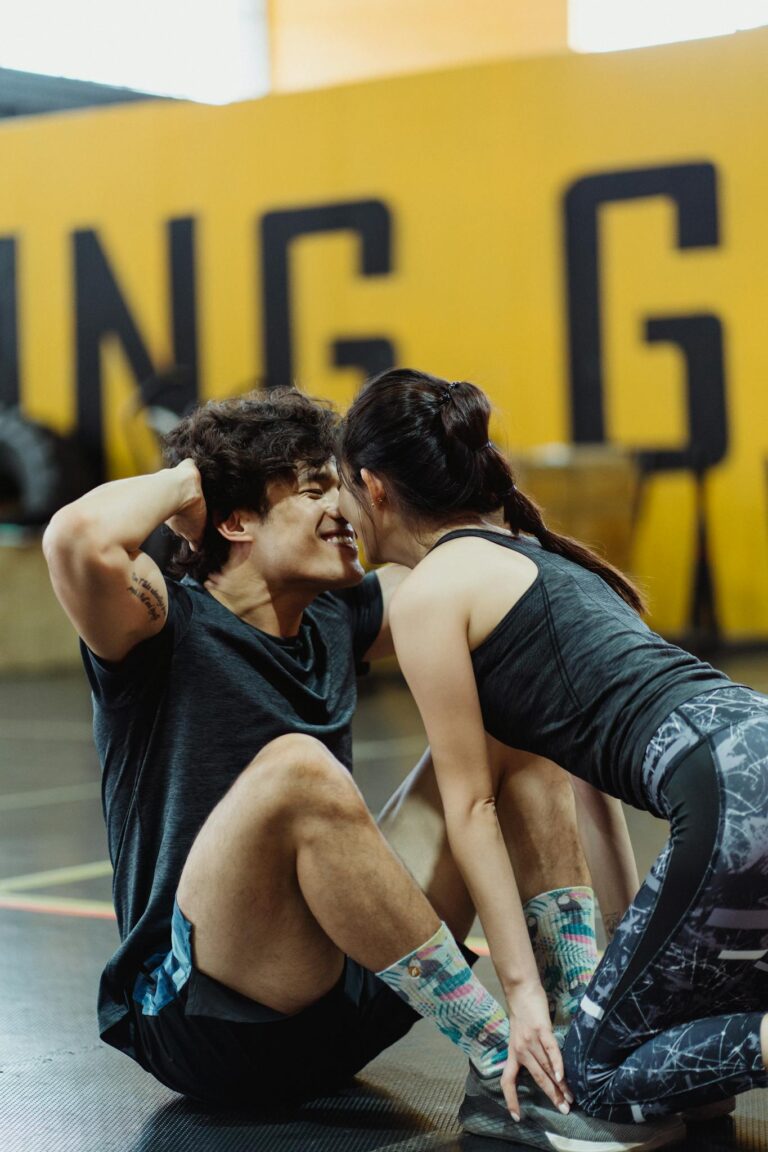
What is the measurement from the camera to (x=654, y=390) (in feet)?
25.8

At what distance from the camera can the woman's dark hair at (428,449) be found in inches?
62.9

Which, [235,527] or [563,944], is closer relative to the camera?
[563,944]

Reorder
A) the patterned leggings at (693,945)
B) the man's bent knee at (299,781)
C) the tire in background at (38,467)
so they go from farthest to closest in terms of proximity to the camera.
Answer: the tire in background at (38,467), the man's bent knee at (299,781), the patterned leggings at (693,945)

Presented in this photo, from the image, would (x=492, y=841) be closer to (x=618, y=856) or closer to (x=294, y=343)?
(x=618, y=856)

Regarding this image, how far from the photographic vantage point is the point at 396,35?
9.72 m

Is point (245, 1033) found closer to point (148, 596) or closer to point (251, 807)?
point (251, 807)

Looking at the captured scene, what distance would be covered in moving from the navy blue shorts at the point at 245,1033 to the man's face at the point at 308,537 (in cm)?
46

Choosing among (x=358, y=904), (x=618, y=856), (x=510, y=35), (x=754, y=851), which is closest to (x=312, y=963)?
(x=358, y=904)

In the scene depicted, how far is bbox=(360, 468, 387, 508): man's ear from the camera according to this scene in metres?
1.63

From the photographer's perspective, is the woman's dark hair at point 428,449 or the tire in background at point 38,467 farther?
the tire in background at point 38,467

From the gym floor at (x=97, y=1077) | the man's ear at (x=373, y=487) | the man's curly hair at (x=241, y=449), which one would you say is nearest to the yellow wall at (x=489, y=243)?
the gym floor at (x=97, y=1077)

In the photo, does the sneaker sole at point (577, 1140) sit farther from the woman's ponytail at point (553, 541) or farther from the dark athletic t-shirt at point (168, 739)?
the woman's ponytail at point (553, 541)

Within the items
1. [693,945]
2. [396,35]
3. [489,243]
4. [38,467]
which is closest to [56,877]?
[693,945]

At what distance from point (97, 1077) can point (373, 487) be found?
34.1 inches
